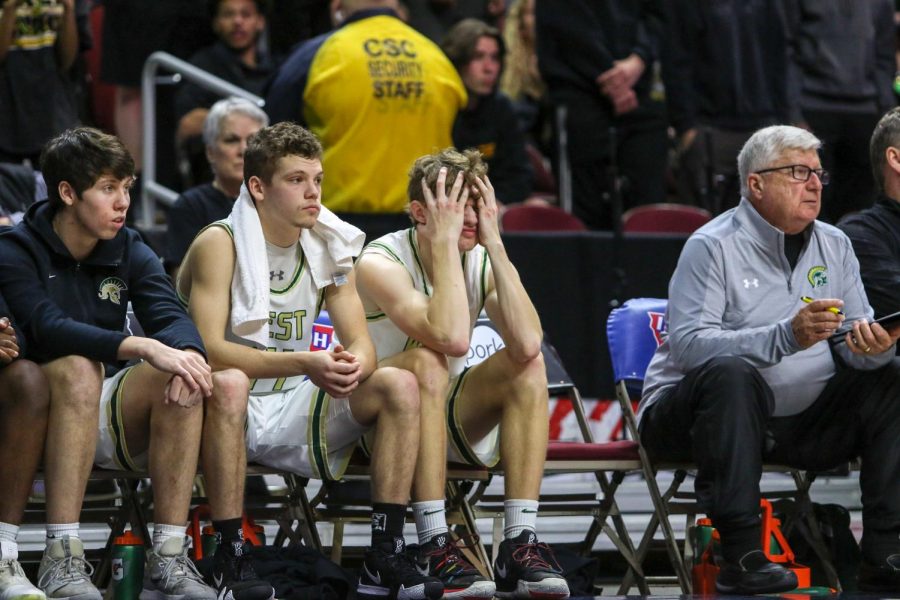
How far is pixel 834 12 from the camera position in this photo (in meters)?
8.80

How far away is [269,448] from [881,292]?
2.43 metres

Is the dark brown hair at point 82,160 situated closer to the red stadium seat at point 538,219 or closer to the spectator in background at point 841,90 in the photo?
the red stadium seat at point 538,219

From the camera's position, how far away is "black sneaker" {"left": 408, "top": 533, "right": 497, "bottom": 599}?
481cm

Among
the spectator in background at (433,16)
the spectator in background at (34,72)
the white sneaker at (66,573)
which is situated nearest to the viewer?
the white sneaker at (66,573)

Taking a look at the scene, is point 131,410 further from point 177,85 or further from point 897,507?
point 177,85

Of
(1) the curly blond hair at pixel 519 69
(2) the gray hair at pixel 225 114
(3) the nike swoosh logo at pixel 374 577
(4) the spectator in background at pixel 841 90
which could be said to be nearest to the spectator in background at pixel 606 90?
(4) the spectator in background at pixel 841 90

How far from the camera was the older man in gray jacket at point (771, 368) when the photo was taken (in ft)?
16.9

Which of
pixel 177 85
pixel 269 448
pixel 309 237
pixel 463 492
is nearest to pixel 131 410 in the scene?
pixel 269 448

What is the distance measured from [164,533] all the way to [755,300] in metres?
2.25

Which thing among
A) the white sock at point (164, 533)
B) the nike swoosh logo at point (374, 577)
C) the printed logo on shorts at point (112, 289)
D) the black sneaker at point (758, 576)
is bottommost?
the black sneaker at point (758, 576)

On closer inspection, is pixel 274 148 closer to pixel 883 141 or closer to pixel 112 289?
pixel 112 289

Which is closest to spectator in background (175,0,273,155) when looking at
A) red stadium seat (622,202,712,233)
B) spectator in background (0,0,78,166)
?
spectator in background (0,0,78,166)

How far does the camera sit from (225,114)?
6.80 metres

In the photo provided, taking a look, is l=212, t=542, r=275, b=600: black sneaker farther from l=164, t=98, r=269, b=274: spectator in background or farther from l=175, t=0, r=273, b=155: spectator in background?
l=175, t=0, r=273, b=155: spectator in background
